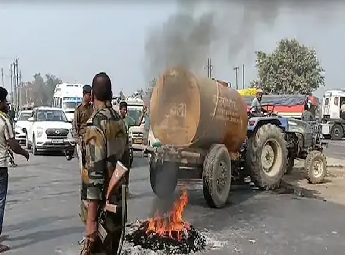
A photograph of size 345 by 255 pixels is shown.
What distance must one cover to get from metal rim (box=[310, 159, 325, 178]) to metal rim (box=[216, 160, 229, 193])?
3890 millimetres

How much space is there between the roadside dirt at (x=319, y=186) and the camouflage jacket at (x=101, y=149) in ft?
23.0

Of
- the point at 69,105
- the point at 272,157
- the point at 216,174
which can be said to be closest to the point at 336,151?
the point at 272,157

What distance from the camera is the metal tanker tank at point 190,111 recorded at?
27.2 ft

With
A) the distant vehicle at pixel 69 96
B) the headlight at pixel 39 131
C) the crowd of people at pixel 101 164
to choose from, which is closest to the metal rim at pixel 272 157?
the crowd of people at pixel 101 164

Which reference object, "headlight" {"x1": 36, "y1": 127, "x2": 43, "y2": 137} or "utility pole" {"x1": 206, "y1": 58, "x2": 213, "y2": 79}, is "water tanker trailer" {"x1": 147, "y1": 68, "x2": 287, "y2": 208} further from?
"headlight" {"x1": 36, "y1": 127, "x2": 43, "y2": 137}

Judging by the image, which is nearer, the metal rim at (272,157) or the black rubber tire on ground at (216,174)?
Answer: the black rubber tire on ground at (216,174)

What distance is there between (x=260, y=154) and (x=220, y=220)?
2.85m

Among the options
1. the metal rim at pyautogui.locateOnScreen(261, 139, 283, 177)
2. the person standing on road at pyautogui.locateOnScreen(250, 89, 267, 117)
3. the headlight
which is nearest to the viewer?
the metal rim at pyautogui.locateOnScreen(261, 139, 283, 177)

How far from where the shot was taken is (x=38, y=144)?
753 inches

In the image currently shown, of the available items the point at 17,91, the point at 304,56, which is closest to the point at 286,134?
the point at 304,56

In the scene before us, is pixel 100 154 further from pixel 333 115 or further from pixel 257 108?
pixel 333 115

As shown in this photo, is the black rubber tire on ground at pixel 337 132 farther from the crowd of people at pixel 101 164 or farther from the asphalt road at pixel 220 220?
the crowd of people at pixel 101 164

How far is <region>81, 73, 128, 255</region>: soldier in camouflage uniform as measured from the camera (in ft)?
11.9

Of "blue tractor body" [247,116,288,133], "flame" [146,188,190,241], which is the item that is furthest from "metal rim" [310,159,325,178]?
"flame" [146,188,190,241]
